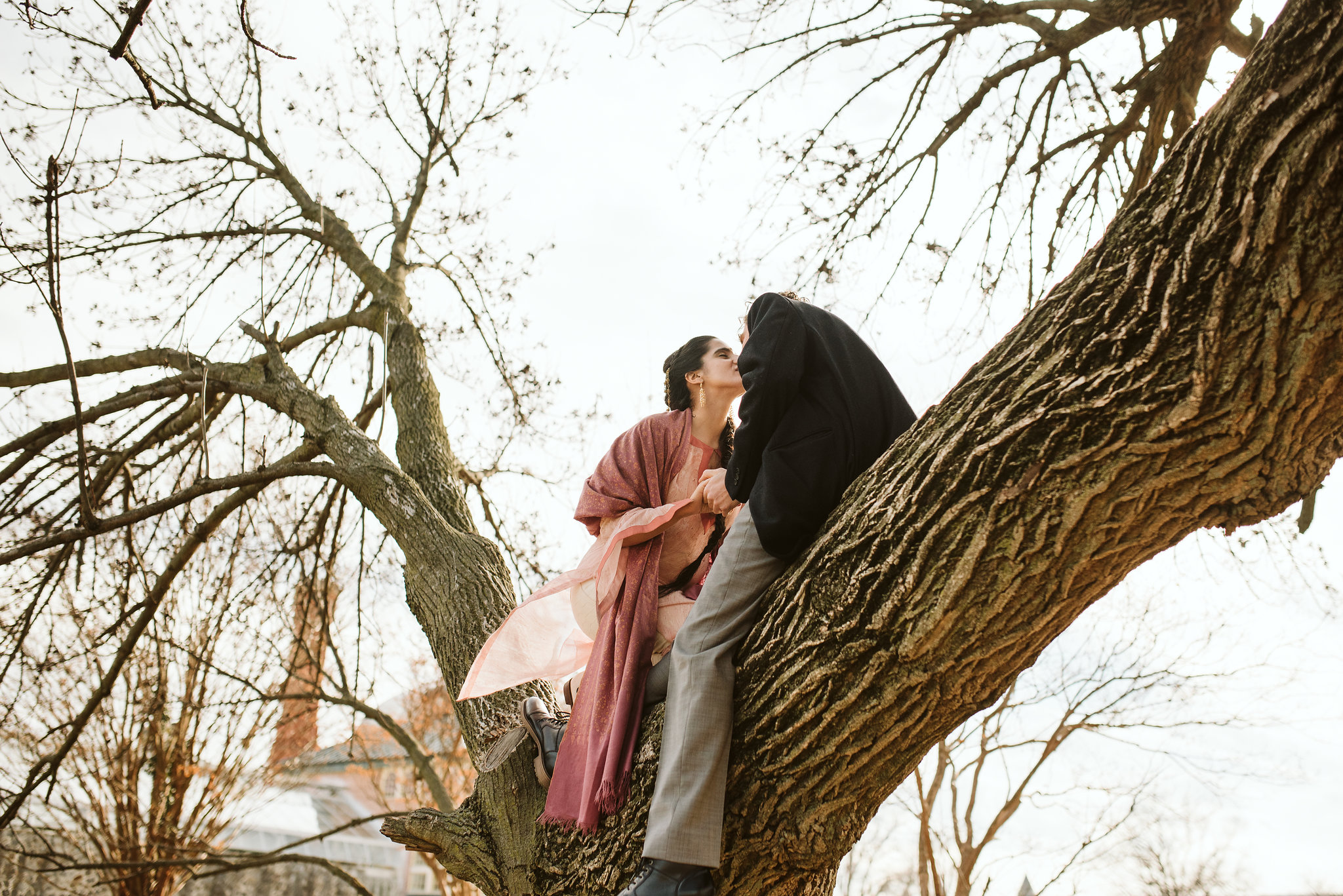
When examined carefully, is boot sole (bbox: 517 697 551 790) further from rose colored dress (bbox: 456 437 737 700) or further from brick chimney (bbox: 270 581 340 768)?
brick chimney (bbox: 270 581 340 768)

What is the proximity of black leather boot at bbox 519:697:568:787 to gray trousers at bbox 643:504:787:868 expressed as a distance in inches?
24.2

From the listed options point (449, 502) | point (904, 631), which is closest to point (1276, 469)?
point (904, 631)

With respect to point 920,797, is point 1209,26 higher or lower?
higher

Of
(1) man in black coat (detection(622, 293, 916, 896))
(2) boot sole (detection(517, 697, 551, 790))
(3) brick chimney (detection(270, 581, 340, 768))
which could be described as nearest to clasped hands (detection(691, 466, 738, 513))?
(1) man in black coat (detection(622, 293, 916, 896))

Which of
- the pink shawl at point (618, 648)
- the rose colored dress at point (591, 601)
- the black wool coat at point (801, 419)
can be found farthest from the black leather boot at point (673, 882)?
the black wool coat at point (801, 419)

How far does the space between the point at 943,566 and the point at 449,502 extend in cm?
268

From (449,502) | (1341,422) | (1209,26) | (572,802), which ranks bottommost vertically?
(572,802)

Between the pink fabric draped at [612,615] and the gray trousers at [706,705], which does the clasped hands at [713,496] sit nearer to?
the pink fabric draped at [612,615]

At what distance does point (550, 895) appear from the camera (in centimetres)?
239

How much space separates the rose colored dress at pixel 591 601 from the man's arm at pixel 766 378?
1.31 feet

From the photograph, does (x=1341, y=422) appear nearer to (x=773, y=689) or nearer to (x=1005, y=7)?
(x=773, y=689)

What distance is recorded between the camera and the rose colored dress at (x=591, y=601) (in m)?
2.57

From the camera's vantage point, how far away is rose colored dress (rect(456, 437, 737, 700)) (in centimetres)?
257

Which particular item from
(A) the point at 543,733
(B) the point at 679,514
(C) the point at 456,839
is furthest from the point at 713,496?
(C) the point at 456,839
